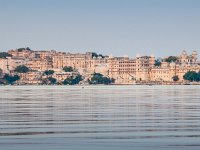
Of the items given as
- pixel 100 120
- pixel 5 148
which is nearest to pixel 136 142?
pixel 5 148

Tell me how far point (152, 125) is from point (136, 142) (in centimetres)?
509

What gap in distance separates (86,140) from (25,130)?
11.5 ft

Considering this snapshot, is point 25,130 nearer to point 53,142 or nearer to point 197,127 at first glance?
point 53,142

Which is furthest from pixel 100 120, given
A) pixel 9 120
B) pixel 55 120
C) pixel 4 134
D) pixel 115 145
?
pixel 115 145

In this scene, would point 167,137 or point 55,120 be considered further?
point 55,120

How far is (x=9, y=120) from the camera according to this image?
1091 inches

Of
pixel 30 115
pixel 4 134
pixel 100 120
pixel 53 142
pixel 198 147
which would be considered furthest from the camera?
pixel 30 115

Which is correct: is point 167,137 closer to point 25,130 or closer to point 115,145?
point 115,145

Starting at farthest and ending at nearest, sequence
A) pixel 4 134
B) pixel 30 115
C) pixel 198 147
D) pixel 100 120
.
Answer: pixel 30 115, pixel 100 120, pixel 4 134, pixel 198 147

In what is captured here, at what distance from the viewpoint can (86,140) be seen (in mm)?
20406

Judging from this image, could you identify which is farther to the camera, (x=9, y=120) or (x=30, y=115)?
(x=30, y=115)

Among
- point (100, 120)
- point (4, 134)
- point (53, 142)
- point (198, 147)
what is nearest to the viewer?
point (198, 147)

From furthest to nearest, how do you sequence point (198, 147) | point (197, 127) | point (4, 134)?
point (197, 127) < point (4, 134) < point (198, 147)

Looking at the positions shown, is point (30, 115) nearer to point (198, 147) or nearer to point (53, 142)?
point (53, 142)
